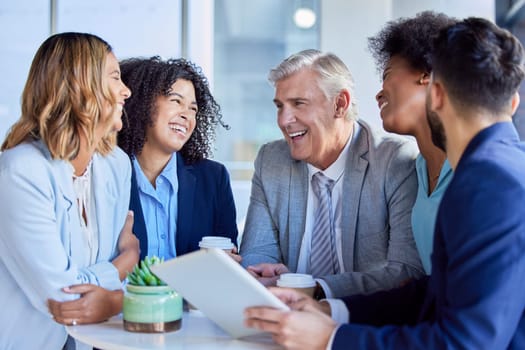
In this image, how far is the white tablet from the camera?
4.55 feet

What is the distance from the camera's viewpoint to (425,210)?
2.11m

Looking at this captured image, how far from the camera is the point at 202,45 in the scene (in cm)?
637

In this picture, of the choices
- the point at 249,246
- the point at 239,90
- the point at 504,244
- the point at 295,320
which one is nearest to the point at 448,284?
the point at 504,244

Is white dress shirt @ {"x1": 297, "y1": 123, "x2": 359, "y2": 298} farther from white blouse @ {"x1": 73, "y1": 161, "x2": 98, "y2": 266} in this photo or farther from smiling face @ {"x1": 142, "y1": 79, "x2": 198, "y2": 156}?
white blouse @ {"x1": 73, "y1": 161, "x2": 98, "y2": 266}

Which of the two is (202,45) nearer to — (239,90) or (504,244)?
(239,90)

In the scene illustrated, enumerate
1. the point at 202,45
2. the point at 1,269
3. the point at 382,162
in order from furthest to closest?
1. the point at 202,45
2. the point at 382,162
3. the point at 1,269

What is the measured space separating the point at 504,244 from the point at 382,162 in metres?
1.18

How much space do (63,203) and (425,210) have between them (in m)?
1.16

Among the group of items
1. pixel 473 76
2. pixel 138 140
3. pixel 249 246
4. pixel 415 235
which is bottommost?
pixel 249 246

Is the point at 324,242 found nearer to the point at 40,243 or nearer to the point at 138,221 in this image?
the point at 138,221

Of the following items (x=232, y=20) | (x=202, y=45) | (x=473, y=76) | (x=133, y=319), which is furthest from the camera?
(x=232, y=20)

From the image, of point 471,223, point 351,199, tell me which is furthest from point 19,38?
point 471,223

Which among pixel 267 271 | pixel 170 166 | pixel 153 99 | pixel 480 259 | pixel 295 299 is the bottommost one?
pixel 267 271

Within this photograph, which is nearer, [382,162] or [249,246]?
[382,162]
